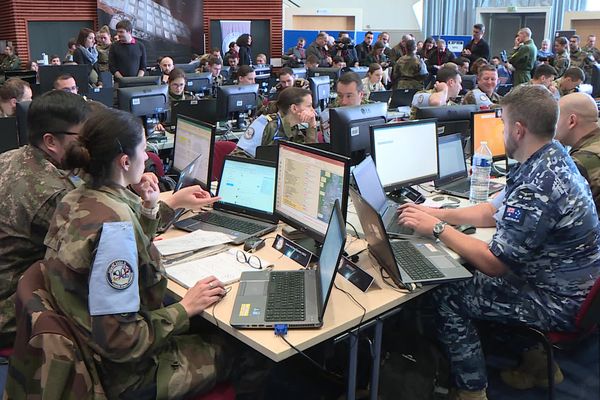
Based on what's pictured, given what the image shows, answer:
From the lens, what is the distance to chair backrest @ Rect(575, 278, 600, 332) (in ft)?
6.83

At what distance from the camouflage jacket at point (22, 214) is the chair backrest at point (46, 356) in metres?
0.56

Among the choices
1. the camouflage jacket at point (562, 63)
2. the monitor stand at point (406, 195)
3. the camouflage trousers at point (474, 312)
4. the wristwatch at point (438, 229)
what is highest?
the camouflage jacket at point (562, 63)

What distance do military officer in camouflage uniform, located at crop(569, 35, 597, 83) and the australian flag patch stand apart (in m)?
8.70

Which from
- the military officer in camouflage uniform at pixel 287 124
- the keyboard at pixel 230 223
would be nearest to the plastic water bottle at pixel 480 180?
the military officer in camouflage uniform at pixel 287 124

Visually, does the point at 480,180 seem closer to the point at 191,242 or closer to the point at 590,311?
the point at 590,311

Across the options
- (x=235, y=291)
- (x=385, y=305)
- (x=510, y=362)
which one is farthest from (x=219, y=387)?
(x=510, y=362)

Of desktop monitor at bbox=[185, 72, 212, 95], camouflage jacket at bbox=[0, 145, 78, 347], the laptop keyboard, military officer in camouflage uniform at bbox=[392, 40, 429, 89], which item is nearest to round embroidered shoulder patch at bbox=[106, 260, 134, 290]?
the laptop keyboard

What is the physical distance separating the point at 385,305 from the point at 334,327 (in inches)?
9.9

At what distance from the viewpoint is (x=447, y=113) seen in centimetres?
390

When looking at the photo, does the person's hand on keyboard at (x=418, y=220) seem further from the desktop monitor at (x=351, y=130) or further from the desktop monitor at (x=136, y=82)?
the desktop monitor at (x=136, y=82)

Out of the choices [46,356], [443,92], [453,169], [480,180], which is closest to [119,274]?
[46,356]

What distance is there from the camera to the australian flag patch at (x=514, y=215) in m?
2.13

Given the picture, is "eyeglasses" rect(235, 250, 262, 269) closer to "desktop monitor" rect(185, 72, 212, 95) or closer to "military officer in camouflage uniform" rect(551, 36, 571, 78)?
"desktop monitor" rect(185, 72, 212, 95)

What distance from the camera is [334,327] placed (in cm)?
179
